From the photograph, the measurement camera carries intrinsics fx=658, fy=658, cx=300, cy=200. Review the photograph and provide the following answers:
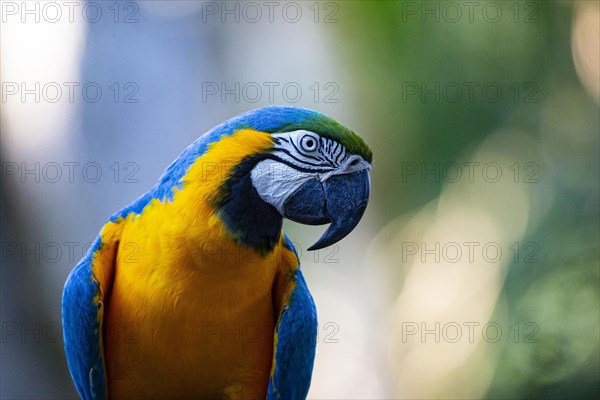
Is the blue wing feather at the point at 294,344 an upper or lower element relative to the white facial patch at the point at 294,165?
lower

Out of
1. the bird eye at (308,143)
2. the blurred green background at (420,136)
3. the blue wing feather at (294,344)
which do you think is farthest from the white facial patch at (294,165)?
the blurred green background at (420,136)

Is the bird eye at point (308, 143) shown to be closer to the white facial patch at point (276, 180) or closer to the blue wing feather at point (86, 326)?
the white facial patch at point (276, 180)

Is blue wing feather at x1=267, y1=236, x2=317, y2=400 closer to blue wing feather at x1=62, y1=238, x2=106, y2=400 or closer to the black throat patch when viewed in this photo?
the black throat patch

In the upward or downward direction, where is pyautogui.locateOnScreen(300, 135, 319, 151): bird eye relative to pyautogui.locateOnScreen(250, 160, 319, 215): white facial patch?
upward

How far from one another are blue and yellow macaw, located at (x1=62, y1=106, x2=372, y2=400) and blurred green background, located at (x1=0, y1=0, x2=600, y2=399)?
1.01 meters

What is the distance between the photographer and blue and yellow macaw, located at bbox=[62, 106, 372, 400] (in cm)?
146

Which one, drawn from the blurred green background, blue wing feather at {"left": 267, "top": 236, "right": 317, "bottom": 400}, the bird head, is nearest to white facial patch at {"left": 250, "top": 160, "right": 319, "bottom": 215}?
the bird head

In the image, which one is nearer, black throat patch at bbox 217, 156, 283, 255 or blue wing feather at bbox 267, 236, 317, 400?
black throat patch at bbox 217, 156, 283, 255

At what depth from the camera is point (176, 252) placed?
152 cm

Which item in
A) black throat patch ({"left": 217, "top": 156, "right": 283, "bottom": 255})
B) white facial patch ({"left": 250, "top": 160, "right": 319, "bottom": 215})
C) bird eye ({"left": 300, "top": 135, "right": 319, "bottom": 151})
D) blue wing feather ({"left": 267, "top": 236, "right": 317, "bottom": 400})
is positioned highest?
bird eye ({"left": 300, "top": 135, "right": 319, "bottom": 151})

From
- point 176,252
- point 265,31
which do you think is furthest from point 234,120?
point 265,31

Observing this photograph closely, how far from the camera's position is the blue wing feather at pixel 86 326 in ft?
5.19

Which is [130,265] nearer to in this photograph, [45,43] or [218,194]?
[218,194]

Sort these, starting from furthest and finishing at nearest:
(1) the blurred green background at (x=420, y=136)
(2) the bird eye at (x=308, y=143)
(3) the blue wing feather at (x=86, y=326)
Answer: (1) the blurred green background at (x=420, y=136)
(3) the blue wing feather at (x=86, y=326)
(2) the bird eye at (x=308, y=143)
